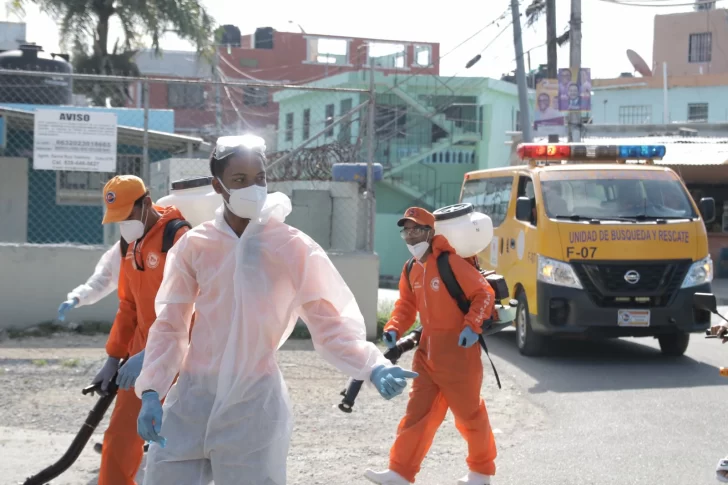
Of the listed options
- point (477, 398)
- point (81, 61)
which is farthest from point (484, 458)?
point (81, 61)

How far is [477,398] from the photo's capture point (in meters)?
5.65

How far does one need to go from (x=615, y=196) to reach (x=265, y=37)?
42.3 metres

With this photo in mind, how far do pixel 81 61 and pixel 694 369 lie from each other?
23601mm

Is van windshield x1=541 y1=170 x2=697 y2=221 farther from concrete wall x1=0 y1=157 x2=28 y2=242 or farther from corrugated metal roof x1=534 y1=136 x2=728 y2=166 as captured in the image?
corrugated metal roof x1=534 y1=136 x2=728 y2=166

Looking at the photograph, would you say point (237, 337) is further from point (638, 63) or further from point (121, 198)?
point (638, 63)

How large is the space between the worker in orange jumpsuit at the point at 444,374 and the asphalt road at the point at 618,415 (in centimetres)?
70

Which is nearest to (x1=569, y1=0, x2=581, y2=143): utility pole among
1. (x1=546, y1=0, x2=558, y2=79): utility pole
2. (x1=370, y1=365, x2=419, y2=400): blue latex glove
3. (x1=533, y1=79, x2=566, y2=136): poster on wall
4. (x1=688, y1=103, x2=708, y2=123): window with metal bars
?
(x1=533, y1=79, x2=566, y2=136): poster on wall

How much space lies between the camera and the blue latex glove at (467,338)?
552 centimetres

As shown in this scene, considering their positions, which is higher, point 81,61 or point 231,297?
point 81,61

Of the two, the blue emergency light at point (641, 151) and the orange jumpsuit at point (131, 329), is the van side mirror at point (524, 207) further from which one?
the orange jumpsuit at point (131, 329)

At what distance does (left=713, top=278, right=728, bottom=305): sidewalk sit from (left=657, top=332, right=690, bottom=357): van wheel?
7852mm

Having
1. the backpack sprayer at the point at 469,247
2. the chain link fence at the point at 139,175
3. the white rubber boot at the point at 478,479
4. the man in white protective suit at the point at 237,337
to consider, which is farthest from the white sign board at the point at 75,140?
the man in white protective suit at the point at 237,337

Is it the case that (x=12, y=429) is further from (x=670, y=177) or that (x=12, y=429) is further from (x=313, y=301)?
(x=670, y=177)

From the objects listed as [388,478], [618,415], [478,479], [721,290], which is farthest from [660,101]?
[388,478]
